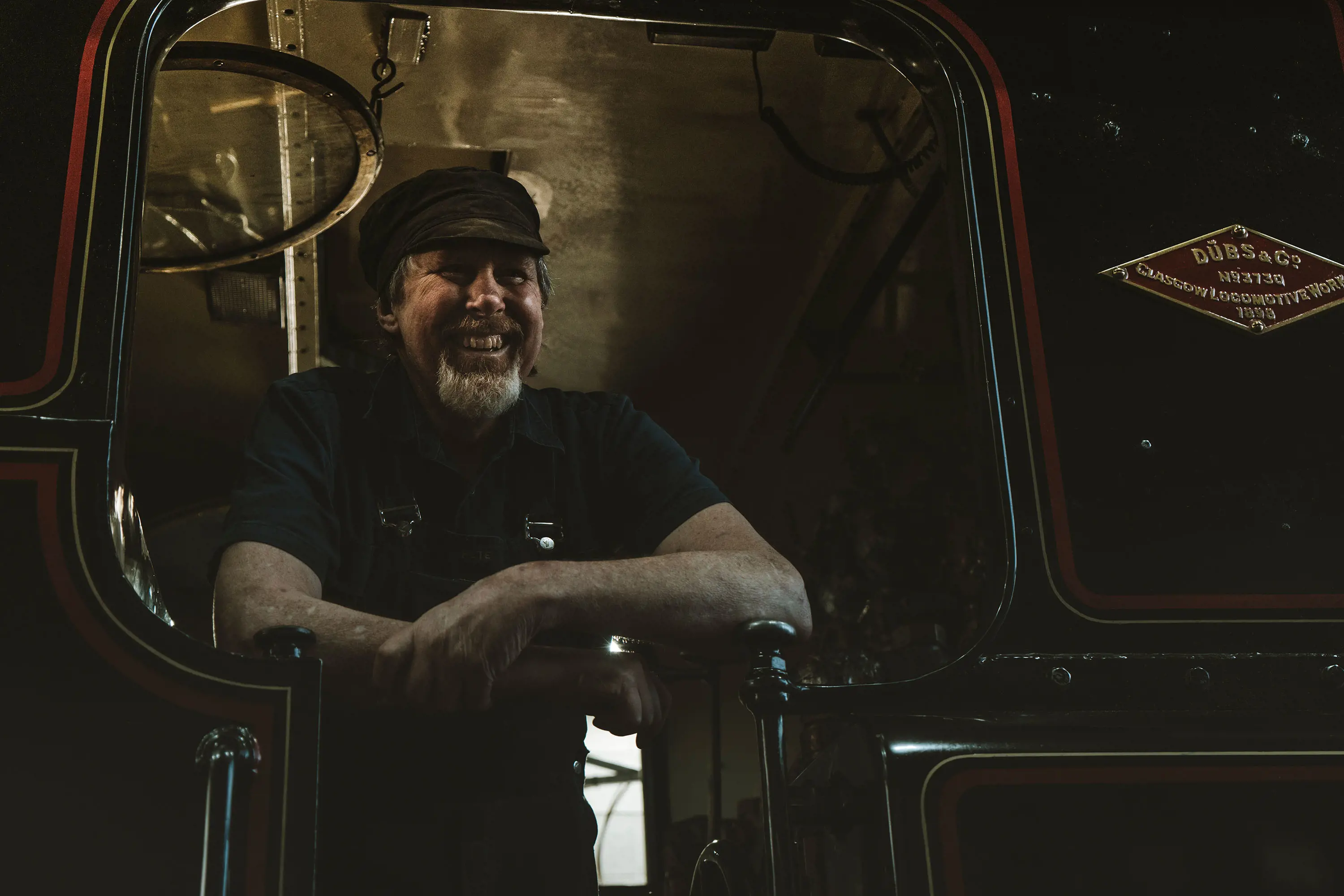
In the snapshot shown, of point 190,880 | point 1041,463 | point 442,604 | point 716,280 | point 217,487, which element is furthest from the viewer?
point 217,487

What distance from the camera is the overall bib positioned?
5.51ft

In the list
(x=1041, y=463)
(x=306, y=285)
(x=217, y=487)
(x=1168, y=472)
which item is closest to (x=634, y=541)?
(x=1041, y=463)

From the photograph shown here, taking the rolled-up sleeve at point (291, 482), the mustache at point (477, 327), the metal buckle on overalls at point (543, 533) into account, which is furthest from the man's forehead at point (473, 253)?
the metal buckle on overalls at point (543, 533)

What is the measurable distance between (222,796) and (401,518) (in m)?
0.70

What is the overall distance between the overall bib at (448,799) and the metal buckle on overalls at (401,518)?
0.06 m

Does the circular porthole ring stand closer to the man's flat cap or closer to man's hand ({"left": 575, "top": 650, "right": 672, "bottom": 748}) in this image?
the man's flat cap

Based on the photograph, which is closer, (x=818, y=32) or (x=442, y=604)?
(x=442, y=604)

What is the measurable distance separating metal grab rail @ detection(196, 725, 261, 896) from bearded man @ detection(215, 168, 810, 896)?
10.2 inches

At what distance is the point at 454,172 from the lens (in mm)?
2277

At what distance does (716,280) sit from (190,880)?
3736mm

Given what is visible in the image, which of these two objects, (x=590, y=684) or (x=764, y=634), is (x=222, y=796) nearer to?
(x=590, y=684)

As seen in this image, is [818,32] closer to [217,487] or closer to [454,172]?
[454,172]

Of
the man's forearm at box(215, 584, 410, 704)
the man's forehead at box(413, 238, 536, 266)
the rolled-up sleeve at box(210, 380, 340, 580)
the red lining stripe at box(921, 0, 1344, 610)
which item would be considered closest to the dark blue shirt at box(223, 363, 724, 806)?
the rolled-up sleeve at box(210, 380, 340, 580)

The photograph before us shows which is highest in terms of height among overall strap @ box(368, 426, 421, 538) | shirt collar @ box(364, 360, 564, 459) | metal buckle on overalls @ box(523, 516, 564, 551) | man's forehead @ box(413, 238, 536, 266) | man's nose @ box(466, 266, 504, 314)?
man's forehead @ box(413, 238, 536, 266)
